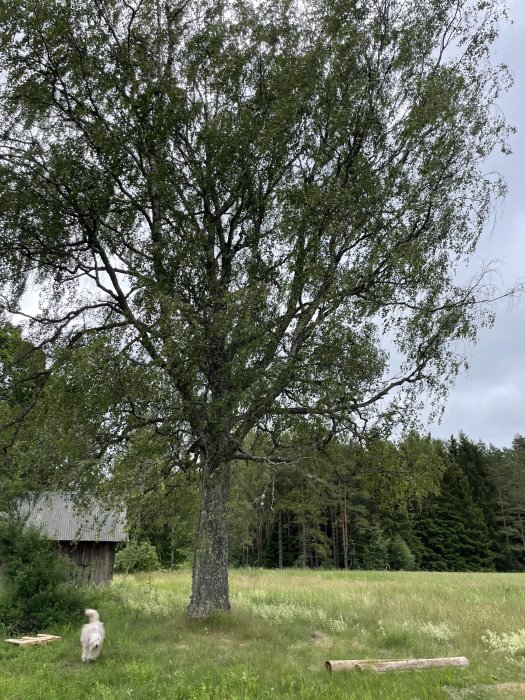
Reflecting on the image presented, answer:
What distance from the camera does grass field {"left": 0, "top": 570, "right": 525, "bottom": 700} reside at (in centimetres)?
715

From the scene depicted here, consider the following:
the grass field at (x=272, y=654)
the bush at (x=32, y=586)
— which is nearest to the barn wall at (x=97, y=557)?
the grass field at (x=272, y=654)

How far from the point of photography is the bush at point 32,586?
1189 cm

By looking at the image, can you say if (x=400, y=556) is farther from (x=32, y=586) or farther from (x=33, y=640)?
(x=33, y=640)

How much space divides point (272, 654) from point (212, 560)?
307 cm

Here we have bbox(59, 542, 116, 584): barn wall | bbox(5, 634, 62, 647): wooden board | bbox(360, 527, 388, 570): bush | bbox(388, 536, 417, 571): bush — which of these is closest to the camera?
bbox(5, 634, 62, 647): wooden board

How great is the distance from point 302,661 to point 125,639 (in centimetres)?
375

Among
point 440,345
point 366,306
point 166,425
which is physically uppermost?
Result: point 366,306

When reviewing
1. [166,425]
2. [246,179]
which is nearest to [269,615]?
[166,425]

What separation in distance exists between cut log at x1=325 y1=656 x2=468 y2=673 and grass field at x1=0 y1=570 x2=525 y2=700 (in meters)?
0.16

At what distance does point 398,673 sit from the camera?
26.9 feet

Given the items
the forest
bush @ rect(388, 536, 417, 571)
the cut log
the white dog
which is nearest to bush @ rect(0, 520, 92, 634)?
the forest

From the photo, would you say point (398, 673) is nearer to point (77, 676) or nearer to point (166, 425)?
point (77, 676)

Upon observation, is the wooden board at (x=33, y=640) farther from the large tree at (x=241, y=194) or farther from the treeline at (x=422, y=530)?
the treeline at (x=422, y=530)

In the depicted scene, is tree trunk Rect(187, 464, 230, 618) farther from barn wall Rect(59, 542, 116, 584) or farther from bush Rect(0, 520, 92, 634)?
barn wall Rect(59, 542, 116, 584)
